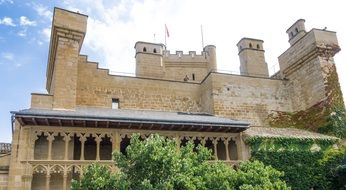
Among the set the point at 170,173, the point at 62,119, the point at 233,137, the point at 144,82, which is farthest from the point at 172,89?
the point at 170,173

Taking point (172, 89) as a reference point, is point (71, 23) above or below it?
above

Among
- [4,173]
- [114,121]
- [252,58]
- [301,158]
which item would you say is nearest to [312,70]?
[252,58]

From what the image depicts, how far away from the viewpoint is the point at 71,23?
61.4ft

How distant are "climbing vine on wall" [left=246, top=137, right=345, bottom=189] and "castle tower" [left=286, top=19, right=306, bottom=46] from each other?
8.97 metres

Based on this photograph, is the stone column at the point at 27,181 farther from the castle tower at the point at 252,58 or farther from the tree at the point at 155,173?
the castle tower at the point at 252,58

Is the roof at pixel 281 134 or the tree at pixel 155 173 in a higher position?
the roof at pixel 281 134

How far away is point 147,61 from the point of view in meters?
24.4

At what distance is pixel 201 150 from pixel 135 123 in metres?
4.10

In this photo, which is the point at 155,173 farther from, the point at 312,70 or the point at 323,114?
the point at 312,70

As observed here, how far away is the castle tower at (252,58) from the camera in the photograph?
2523 centimetres

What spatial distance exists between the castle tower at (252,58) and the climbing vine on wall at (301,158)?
8297 mm

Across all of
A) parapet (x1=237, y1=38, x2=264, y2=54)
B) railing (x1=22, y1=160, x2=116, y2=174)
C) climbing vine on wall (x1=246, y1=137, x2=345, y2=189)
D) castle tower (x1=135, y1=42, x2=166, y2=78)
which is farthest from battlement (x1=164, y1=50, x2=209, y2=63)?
railing (x1=22, y1=160, x2=116, y2=174)

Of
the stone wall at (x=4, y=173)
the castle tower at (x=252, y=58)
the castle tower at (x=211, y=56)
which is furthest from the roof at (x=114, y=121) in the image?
the castle tower at (x=211, y=56)

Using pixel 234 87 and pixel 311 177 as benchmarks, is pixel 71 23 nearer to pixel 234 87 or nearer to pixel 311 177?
pixel 234 87
